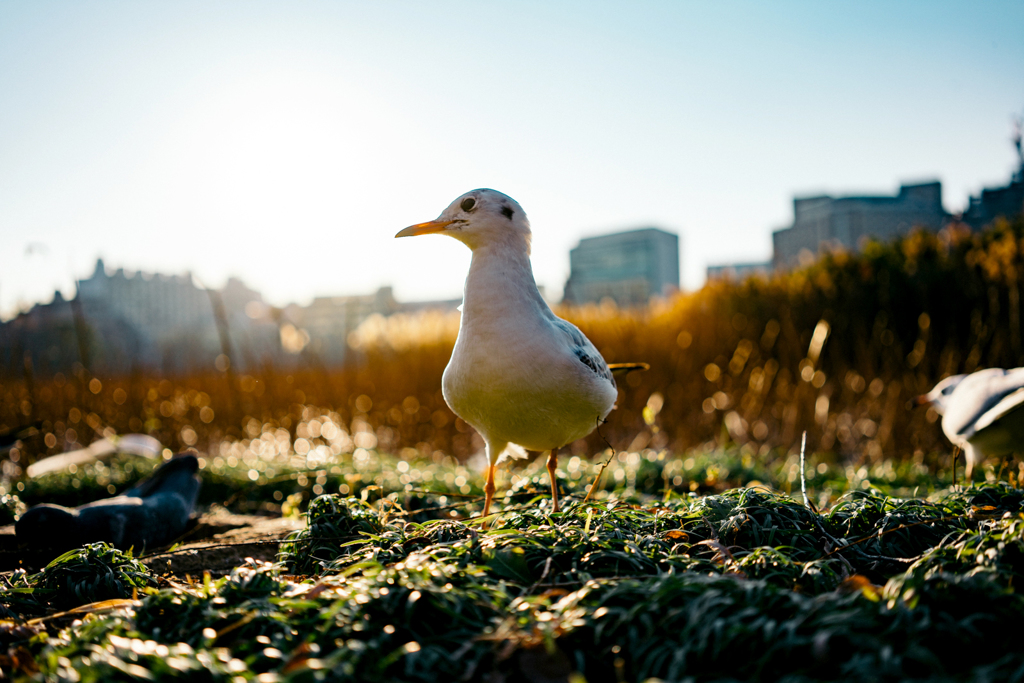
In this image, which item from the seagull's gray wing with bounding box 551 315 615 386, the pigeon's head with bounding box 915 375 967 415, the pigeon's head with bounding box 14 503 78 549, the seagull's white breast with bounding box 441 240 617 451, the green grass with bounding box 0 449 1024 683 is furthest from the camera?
the pigeon's head with bounding box 915 375 967 415

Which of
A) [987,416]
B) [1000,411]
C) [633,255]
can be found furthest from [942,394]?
[633,255]

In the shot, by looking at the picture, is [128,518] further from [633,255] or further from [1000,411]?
[633,255]

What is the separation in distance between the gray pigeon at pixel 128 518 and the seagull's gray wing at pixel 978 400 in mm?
5102

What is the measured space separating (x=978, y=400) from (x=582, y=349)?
9.94 ft

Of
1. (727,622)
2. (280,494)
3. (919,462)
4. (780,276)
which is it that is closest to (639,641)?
(727,622)

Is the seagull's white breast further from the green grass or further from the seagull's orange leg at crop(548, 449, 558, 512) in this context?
the green grass

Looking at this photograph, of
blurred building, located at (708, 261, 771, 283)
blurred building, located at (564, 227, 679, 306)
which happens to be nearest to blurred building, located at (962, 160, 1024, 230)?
blurred building, located at (708, 261, 771, 283)

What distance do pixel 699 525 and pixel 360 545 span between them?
4.57ft

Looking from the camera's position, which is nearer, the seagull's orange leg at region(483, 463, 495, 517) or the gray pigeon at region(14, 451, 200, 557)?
the seagull's orange leg at region(483, 463, 495, 517)

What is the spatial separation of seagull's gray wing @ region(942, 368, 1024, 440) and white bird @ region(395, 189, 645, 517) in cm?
270

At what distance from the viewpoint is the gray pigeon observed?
287cm

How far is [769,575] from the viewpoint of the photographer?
5.65 feet

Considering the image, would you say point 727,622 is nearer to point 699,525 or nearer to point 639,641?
point 639,641

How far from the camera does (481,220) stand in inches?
106
